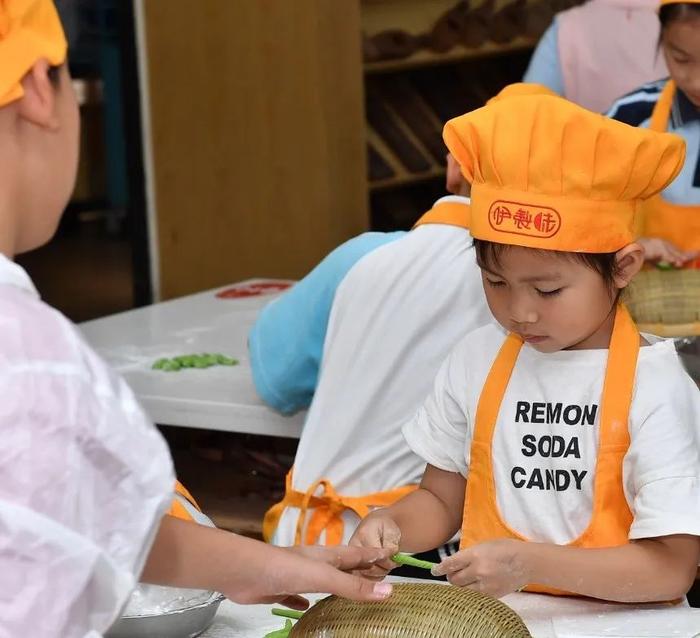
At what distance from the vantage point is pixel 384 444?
2.16 m

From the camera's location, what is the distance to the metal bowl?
1.45 metres

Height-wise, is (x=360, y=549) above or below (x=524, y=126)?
below

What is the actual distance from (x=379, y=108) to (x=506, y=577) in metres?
3.69

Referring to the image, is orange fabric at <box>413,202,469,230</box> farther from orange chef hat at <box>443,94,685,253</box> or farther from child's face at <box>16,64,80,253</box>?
child's face at <box>16,64,80,253</box>

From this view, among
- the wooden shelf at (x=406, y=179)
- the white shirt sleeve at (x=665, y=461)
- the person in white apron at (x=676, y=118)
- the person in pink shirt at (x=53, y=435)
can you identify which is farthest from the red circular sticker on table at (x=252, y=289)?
the person in pink shirt at (x=53, y=435)

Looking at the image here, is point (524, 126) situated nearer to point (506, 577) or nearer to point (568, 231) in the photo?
point (568, 231)

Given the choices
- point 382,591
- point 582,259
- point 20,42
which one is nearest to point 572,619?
point 382,591

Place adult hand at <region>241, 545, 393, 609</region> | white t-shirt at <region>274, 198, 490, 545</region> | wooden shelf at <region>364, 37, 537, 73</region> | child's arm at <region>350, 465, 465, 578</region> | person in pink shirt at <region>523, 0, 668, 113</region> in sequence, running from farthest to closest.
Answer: wooden shelf at <region>364, 37, 537, 73</region> → person in pink shirt at <region>523, 0, 668, 113</region> → white t-shirt at <region>274, 198, 490, 545</region> → child's arm at <region>350, 465, 465, 578</region> → adult hand at <region>241, 545, 393, 609</region>

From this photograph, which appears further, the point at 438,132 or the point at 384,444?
the point at 438,132

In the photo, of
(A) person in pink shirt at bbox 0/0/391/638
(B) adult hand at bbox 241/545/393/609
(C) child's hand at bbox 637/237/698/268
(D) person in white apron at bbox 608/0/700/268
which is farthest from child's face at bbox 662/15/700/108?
(A) person in pink shirt at bbox 0/0/391/638

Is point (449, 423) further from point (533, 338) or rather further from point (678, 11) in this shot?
point (678, 11)

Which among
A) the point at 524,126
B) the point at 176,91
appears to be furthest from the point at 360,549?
the point at 176,91

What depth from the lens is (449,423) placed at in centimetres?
173

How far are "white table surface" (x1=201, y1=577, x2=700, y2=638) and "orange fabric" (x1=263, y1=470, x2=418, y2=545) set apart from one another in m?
0.54
